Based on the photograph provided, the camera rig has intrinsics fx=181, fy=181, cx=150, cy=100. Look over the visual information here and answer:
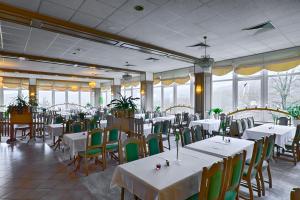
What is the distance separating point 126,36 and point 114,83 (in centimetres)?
986

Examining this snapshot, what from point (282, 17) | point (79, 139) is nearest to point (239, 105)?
point (282, 17)

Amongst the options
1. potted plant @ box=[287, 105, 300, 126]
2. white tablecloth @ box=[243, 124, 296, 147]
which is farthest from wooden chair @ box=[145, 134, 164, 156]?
potted plant @ box=[287, 105, 300, 126]

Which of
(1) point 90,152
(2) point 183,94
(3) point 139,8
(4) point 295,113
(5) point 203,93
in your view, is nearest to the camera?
(3) point 139,8

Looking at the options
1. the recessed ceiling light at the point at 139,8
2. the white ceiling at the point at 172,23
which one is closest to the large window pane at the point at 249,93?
the white ceiling at the point at 172,23

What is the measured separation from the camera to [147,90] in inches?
468

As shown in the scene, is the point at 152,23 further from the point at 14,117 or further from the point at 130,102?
the point at 14,117

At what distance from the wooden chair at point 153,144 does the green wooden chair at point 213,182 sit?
1357 millimetres

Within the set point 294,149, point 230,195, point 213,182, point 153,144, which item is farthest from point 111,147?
point 294,149

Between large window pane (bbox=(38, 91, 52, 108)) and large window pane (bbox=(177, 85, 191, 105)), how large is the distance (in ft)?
37.2

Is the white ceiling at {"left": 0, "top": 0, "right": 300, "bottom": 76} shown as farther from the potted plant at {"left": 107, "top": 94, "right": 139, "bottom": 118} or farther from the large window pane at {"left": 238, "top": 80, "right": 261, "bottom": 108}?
the potted plant at {"left": 107, "top": 94, "right": 139, "bottom": 118}

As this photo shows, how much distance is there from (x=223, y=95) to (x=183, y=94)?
102 inches

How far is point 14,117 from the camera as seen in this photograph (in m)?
6.80

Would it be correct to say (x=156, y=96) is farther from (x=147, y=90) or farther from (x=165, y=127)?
(x=165, y=127)

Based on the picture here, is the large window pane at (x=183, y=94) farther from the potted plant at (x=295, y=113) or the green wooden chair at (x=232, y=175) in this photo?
the green wooden chair at (x=232, y=175)
